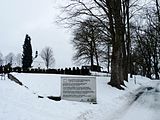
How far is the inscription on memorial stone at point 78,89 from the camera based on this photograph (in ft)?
51.3

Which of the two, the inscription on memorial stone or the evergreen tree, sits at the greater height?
the evergreen tree

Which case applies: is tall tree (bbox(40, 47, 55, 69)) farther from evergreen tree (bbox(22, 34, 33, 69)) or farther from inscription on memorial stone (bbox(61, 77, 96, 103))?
inscription on memorial stone (bbox(61, 77, 96, 103))

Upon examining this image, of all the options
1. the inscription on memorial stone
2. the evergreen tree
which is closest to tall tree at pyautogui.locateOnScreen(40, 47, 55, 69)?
the evergreen tree

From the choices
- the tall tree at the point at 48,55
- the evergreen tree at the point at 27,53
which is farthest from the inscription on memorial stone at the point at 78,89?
the tall tree at the point at 48,55

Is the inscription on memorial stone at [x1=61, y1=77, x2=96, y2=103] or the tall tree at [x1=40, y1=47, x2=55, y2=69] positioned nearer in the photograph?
the inscription on memorial stone at [x1=61, y1=77, x2=96, y2=103]

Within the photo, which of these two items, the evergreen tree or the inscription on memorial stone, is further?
the evergreen tree

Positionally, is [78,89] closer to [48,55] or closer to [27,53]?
[27,53]

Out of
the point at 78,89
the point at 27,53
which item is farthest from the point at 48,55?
the point at 78,89

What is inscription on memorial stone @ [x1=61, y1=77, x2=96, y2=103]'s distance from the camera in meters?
15.6

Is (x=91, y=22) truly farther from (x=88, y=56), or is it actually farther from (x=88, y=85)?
(x=88, y=56)

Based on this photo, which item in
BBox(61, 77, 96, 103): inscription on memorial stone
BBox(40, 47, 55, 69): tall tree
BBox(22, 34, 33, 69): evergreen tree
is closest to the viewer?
BBox(61, 77, 96, 103): inscription on memorial stone

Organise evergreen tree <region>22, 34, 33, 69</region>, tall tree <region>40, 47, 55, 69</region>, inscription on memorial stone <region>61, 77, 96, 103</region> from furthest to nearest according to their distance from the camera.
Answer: tall tree <region>40, 47, 55, 69</region>
evergreen tree <region>22, 34, 33, 69</region>
inscription on memorial stone <region>61, 77, 96, 103</region>

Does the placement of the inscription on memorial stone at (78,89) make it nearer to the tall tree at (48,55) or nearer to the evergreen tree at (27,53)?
the evergreen tree at (27,53)

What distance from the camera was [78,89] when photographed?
15938 mm
